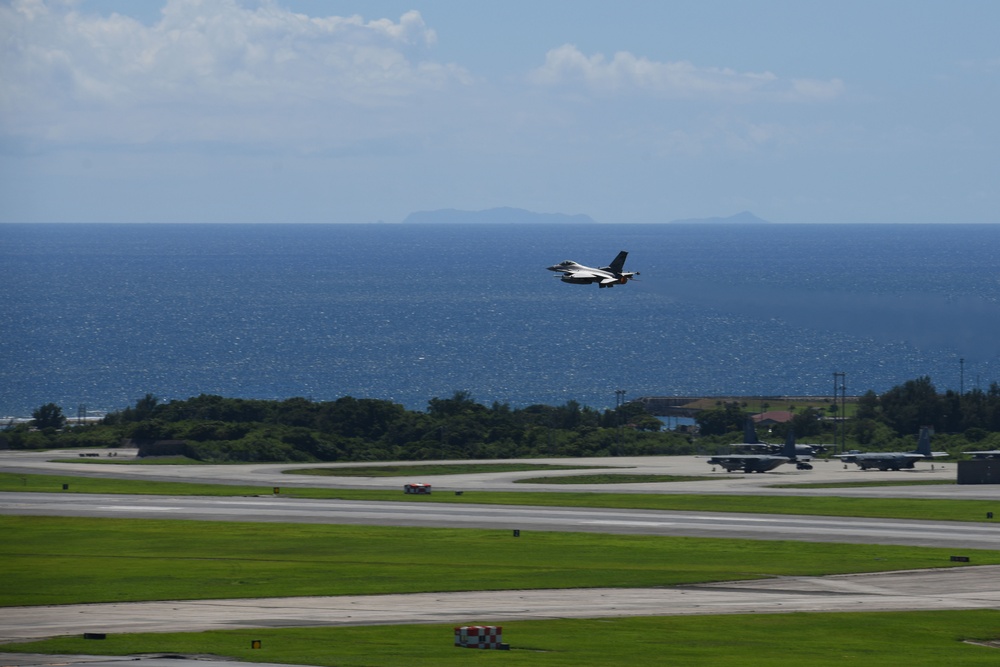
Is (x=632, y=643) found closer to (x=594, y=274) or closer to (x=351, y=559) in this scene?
(x=351, y=559)

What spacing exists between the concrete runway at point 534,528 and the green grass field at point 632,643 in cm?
226

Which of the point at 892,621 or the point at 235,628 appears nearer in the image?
the point at 235,628

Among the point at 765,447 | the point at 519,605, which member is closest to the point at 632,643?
the point at 519,605

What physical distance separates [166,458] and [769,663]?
326 feet

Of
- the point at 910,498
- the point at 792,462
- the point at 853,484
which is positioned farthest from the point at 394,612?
the point at 792,462

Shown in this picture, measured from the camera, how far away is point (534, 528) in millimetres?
87000

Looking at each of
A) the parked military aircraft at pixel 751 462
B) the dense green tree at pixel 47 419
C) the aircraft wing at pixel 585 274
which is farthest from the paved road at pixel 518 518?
the dense green tree at pixel 47 419

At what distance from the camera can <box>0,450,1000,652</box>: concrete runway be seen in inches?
2191

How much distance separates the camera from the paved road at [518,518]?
83.2 meters

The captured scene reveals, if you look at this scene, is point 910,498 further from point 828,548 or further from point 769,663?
point 769,663

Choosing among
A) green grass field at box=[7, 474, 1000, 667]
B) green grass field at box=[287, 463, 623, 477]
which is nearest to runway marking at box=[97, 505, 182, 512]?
green grass field at box=[7, 474, 1000, 667]

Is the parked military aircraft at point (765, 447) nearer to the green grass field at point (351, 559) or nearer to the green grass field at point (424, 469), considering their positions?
the green grass field at point (424, 469)

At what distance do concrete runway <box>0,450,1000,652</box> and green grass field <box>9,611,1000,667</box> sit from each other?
88.8 inches

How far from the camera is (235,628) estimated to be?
171 ft
